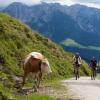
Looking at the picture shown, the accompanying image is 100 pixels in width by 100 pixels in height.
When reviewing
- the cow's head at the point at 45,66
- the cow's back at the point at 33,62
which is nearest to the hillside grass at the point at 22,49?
the cow's back at the point at 33,62

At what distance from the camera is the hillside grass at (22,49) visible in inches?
1486

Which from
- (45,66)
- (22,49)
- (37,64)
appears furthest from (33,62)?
(22,49)

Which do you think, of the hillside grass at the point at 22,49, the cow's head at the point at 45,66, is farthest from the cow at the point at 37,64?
the hillside grass at the point at 22,49

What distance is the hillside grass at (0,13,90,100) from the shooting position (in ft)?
124

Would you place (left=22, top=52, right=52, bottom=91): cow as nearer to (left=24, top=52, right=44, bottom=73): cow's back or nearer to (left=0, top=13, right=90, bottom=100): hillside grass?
(left=24, top=52, right=44, bottom=73): cow's back

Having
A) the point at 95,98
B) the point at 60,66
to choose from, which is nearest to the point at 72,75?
the point at 60,66

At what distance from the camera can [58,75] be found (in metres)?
44.2

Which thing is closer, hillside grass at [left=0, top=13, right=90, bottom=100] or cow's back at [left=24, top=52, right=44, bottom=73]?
cow's back at [left=24, top=52, right=44, bottom=73]

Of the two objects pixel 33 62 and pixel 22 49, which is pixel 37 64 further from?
pixel 22 49

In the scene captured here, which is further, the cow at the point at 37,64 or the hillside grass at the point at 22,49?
the hillside grass at the point at 22,49

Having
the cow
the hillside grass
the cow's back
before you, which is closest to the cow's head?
the cow

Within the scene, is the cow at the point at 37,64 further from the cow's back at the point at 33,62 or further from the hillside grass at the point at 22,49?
the hillside grass at the point at 22,49

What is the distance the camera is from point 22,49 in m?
42.8

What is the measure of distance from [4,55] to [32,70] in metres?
12.9
